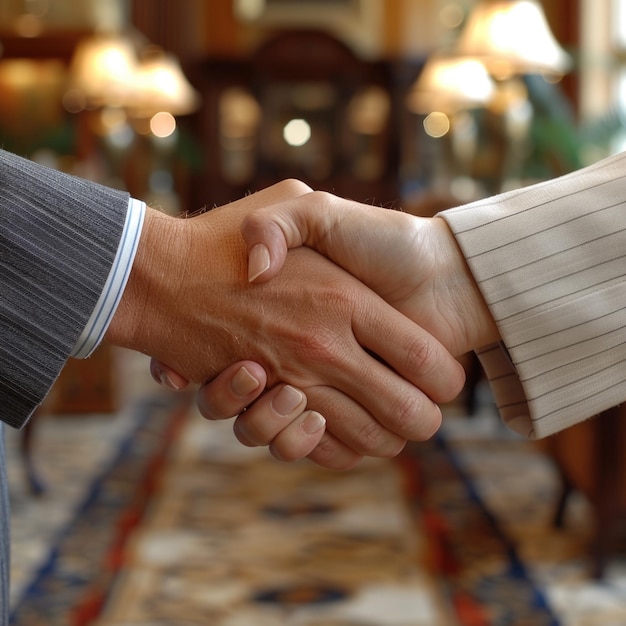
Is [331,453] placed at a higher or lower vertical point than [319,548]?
higher

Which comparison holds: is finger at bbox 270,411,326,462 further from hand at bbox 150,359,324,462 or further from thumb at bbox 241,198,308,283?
thumb at bbox 241,198,308,283

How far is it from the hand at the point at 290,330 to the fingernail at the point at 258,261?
4 cm

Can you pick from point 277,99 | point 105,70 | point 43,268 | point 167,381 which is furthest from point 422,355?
point 277,99

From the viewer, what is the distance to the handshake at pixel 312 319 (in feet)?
4.46

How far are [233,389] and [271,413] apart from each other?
66mm

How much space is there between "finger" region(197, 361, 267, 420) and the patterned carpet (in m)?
1.44

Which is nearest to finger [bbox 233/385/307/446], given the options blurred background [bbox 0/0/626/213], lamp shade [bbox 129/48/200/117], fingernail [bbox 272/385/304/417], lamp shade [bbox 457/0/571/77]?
fingernail [bbox 272/385/304/417]

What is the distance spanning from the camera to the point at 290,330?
1397mm

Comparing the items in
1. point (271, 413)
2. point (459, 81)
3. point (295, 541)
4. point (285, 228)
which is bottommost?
point (295, 541)

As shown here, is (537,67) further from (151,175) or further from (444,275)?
(151,175)

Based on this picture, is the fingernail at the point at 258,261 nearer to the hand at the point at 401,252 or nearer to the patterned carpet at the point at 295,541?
the hand at the point at 401,252

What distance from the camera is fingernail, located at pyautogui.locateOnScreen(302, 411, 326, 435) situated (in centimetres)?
143

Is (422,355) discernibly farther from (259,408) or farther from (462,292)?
(259,408)

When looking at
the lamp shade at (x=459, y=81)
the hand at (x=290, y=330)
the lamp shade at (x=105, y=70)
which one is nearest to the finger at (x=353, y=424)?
the hand at (x=290, y=330)
